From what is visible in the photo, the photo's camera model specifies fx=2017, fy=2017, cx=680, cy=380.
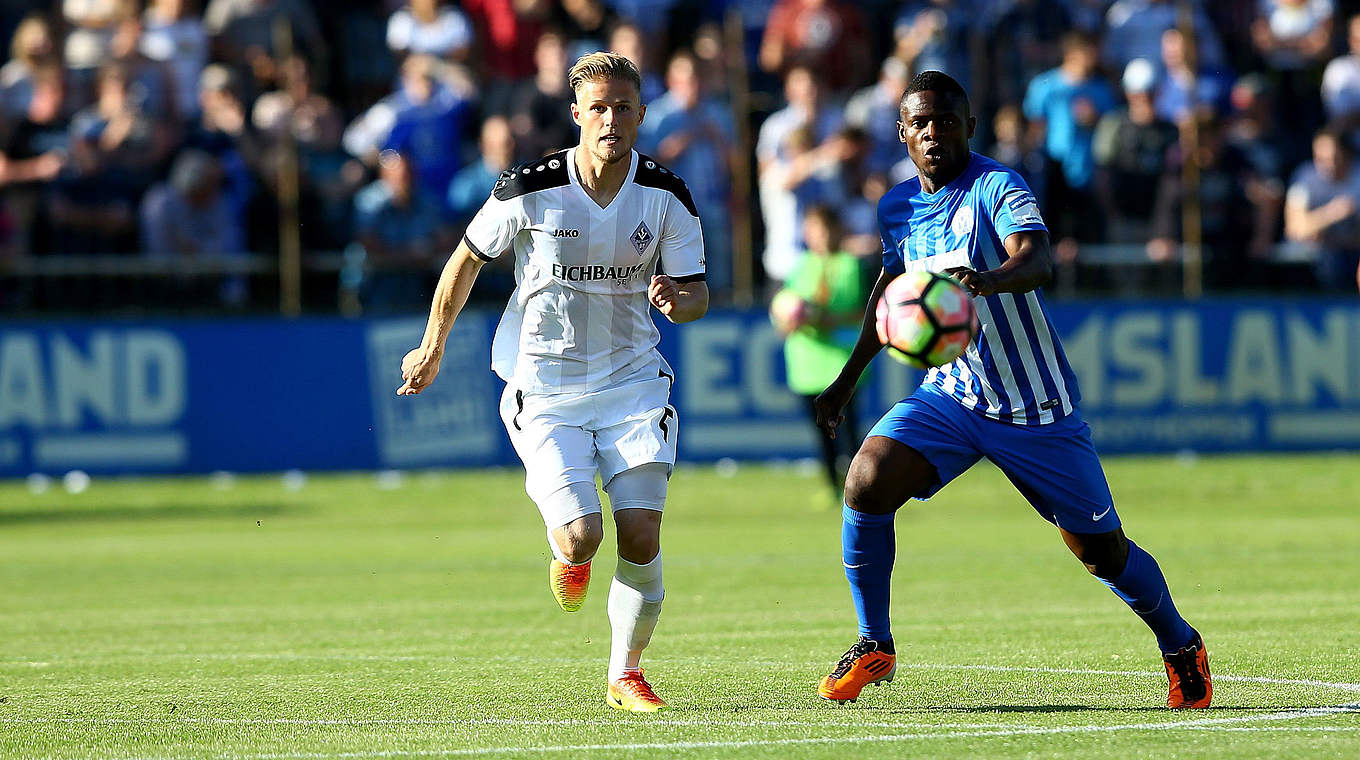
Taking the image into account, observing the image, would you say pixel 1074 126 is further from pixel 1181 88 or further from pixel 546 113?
pixel 546 113

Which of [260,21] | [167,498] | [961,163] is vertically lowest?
[167,498]

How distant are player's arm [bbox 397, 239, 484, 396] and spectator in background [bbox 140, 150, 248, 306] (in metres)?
12.1

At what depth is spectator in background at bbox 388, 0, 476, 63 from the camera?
798 inches

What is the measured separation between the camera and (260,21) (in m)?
20.5

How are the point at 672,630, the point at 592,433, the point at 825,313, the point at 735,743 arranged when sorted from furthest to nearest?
the point at 825,313 < the point at 672,630 < the point at 592,433 < the point at 735,743

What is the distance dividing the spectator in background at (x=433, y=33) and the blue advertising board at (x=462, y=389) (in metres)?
2.87

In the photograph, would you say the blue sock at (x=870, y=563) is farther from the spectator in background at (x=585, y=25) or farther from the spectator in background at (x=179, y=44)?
the spectator in background at (x=179, y=44)

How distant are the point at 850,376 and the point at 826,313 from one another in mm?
9625

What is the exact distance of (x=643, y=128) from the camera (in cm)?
1984

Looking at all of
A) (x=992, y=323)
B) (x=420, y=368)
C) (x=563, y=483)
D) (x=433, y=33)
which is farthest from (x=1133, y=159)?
(x=420, y=368)

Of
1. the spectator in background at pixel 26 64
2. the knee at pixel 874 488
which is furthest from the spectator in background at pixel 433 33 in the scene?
the knee at pixel 874 488

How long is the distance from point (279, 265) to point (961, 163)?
42.5 ft

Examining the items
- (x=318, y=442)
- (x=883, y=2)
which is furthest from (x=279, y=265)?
(x=883, y=2)

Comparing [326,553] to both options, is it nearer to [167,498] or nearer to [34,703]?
[167,498]
